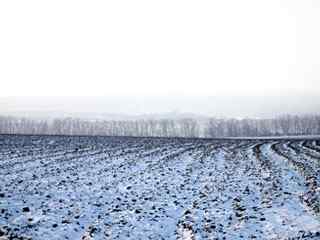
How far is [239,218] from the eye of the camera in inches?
597

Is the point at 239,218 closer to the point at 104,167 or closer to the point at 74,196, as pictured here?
the point at 74,196

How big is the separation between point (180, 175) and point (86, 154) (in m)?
13.8

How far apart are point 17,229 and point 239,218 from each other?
8533 mm

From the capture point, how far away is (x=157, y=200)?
18.4 meters

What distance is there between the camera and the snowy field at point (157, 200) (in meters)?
13.6

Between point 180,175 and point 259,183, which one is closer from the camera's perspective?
point 259,183

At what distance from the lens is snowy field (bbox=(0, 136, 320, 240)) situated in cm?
1362

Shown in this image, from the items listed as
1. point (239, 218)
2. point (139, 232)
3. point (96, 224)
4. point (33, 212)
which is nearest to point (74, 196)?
point (33, 212)

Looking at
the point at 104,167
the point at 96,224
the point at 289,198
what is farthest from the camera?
the point at 104,167

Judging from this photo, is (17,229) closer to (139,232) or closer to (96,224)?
(96,224)

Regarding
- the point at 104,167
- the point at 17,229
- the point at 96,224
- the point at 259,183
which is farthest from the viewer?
the point at 104,167

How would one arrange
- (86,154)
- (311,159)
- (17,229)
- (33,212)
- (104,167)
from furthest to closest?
(86,154) < (311,159) < (104,167) < (33,212) < (17,229)

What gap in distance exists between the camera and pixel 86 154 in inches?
1426

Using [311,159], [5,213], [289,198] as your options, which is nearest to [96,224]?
[5,213]
